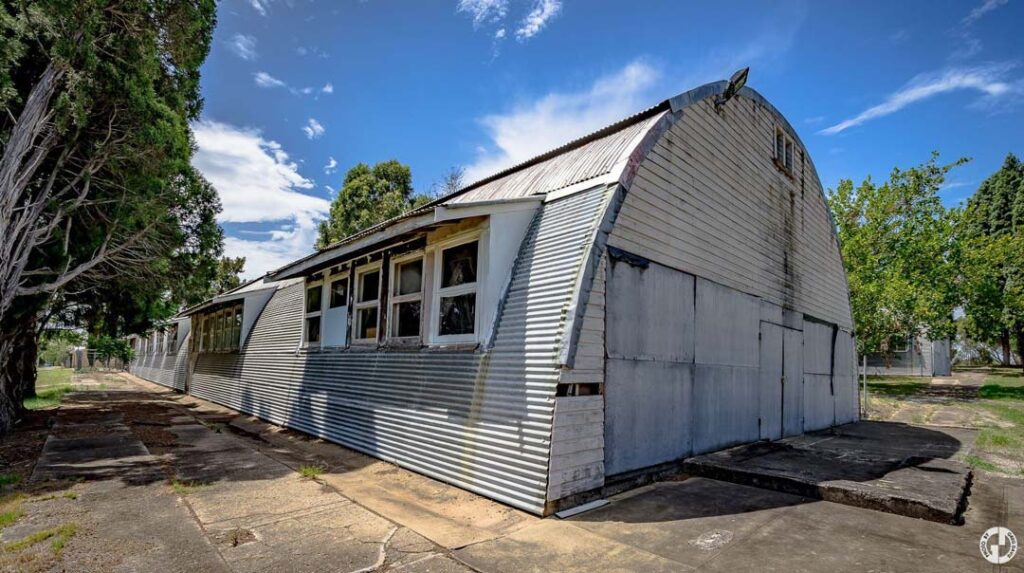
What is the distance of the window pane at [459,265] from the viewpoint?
646cm

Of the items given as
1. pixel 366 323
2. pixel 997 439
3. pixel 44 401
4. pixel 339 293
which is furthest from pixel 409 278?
pixel 44 401

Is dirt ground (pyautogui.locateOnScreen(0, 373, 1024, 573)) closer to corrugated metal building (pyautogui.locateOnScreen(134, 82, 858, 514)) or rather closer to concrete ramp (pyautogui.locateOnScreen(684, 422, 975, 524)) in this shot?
concrete ramp (pyautogui.locateOnScreen(684, 422, 975, 524))

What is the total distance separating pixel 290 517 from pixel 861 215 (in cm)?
2559

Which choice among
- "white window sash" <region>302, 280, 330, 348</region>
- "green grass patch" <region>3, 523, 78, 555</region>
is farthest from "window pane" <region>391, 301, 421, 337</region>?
"green grass patch" <region>3, 523, 78, 555</region>

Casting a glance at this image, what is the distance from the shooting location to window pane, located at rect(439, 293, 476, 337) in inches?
249

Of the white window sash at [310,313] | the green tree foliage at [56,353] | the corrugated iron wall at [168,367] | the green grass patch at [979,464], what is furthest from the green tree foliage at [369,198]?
the green tree foliage at [56,353]

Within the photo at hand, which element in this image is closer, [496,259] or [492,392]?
[492,392]

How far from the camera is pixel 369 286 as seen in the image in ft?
28.7

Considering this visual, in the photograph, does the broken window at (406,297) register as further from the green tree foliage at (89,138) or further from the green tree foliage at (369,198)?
the green tree foliage at (369,198)

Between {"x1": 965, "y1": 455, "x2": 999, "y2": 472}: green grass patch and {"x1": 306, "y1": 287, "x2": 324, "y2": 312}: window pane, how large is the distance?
1126cm

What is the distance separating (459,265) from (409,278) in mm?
1342

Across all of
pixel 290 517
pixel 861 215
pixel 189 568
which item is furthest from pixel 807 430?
pixel 861 215

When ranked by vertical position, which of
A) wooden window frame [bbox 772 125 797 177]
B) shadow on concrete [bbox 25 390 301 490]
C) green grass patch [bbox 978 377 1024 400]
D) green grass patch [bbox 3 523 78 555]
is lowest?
shadow on concrete [bbox 25 390 301 490]

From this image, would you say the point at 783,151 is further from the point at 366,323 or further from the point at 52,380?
the point at 52,380
